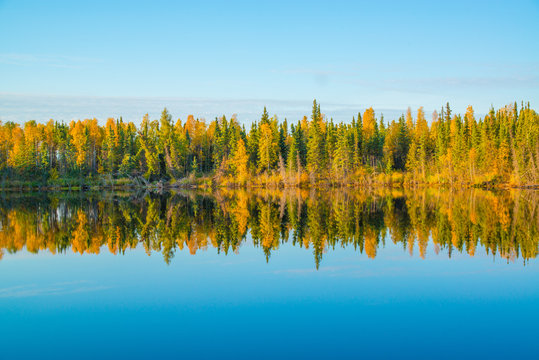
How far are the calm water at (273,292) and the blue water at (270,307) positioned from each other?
4 cm

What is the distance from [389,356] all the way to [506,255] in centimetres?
894

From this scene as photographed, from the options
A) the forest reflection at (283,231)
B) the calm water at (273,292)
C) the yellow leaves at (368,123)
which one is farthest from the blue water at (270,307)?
the yellow leaves at (368,123)

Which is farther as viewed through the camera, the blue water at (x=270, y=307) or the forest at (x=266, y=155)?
the forest at (x=266, y=155)

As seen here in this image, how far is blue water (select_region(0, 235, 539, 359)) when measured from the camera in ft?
26.2

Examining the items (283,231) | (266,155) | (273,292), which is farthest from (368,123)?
(273,292)

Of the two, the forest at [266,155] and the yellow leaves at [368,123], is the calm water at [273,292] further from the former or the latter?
the yellow leaves at [368,123]

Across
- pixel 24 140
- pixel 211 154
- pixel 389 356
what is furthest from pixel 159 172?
pixel 389 356

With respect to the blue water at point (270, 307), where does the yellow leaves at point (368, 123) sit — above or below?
above

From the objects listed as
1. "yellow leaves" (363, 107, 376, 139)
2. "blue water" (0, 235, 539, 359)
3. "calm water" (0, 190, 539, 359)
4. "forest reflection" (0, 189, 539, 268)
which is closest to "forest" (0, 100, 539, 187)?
"yellow leaves" (363, 107, 376, 139)

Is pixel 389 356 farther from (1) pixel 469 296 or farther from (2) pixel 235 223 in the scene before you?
(2) pixel 235 223

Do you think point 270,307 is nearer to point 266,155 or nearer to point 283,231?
point 283,231

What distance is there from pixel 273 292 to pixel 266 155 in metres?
62.1

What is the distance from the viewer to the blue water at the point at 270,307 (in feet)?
26.2

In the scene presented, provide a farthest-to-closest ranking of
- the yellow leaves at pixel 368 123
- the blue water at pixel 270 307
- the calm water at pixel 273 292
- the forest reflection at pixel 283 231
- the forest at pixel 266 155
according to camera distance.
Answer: the yellow leaves at pixel 368 123 < the forest at pixel 266 155 < the forest reflection at pixel 283 231 < the calm water at pixel 273 292 < the blue water at pixel 270 307
